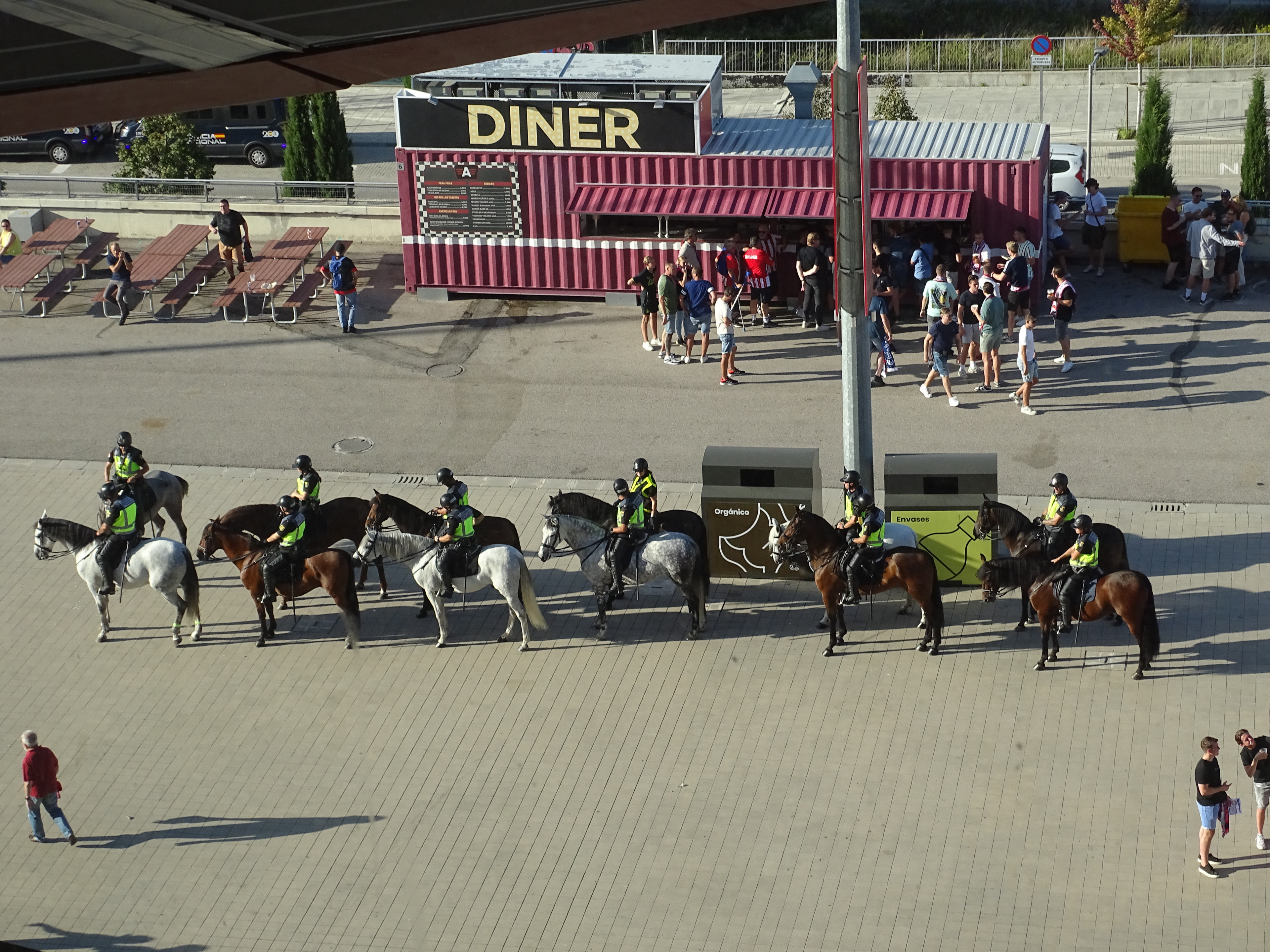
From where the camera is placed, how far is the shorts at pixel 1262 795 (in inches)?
526

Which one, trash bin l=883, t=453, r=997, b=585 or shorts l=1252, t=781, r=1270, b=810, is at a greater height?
trash bin l=883, t=453, r=997, b=585

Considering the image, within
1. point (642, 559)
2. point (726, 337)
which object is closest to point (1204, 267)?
point (726, 337)

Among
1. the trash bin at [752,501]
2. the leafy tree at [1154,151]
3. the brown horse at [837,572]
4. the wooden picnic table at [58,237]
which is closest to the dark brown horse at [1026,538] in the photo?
the brown horse at [837,572]

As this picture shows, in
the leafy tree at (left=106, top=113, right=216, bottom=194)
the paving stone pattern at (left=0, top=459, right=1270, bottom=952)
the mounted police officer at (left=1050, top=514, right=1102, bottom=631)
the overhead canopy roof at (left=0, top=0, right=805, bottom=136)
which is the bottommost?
the paving stone pattern at (left=0, top=459, right=1270, bottom=952)

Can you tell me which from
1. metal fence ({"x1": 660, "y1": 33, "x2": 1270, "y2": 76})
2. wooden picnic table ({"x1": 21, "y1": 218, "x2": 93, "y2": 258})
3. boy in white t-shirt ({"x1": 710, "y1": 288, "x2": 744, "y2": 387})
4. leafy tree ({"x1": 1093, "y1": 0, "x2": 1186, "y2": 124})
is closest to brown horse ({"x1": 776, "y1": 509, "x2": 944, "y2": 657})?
boy in white t-shirt ({"x1": 710, "y1": 288, "x2": 744, "y2": 387})

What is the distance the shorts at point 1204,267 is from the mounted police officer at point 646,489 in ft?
40.6

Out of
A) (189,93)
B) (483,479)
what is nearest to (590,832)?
(483,479)

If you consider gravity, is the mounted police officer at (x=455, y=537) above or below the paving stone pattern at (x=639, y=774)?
above

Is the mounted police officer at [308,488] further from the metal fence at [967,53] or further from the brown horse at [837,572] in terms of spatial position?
the metal fence at [967,53]

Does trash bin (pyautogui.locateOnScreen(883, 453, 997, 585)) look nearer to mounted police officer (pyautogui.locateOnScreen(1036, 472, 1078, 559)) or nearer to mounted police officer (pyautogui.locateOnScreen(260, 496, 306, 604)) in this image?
mounted police officer (pyautogui.locateOnScreen(1036, 472, 1078, 559))

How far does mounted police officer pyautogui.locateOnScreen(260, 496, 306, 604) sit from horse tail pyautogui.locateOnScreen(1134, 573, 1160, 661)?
333 inches

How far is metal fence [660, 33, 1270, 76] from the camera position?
1586 inches

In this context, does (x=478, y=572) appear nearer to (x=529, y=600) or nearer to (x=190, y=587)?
(x=529, y=600)

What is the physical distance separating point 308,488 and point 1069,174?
60.9 ft
